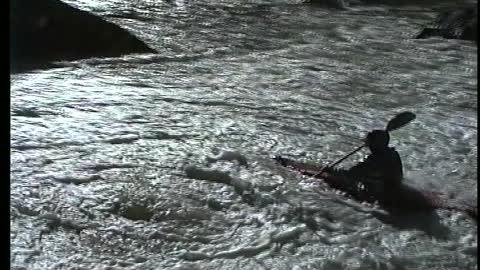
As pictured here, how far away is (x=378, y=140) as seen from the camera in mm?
3271

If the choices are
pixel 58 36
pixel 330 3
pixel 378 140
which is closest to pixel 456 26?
pixel 330 3

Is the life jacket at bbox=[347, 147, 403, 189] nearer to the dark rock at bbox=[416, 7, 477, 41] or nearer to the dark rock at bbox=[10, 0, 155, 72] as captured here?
the dark rock at bbox=[10, 0, 155, 72]

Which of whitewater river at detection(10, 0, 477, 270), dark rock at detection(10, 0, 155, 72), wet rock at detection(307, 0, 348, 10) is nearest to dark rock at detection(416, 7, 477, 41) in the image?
whitewater river at detection(10, 0, 477, 270)

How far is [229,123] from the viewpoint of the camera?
443 centimetres

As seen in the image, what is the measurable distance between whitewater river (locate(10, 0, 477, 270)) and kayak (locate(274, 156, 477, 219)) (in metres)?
0.07

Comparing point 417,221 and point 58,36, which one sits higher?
point 58,36

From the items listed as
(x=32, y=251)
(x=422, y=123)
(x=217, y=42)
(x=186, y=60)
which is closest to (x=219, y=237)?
(x=32, y=251)

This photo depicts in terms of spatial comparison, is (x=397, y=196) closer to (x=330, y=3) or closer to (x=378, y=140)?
(x=378, y=140)

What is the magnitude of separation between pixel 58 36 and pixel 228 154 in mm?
3155

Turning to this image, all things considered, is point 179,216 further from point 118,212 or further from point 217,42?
point 217,42

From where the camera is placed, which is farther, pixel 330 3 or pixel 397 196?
pixel 330 3

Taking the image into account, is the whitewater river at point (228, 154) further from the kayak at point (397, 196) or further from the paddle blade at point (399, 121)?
the paddle blade at point (399, 121)

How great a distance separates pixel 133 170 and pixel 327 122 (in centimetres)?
151

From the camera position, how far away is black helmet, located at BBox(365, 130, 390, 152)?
10.7ft
